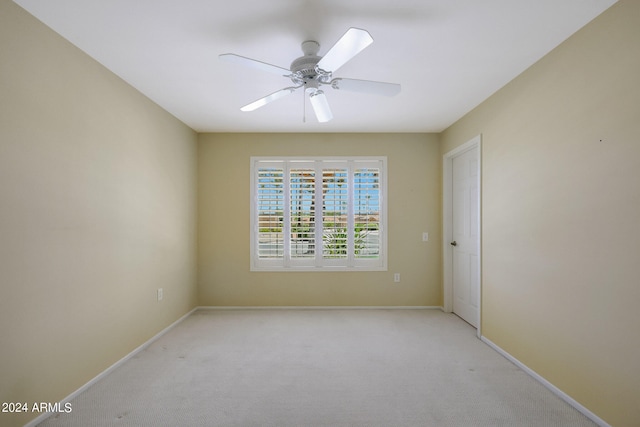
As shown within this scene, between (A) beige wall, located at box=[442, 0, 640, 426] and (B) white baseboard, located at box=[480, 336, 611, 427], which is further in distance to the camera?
(B) white baseboard, located at box=[480, 336, 611, 427]

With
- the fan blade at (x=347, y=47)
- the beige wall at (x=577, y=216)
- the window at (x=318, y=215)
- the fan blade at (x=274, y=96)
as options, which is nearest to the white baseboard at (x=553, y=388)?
the beige wall at (x=577, y=216)

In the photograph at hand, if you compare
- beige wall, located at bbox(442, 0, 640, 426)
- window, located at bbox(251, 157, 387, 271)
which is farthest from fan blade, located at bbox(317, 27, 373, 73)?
window, located at bbox(251, 157, 387, 271)

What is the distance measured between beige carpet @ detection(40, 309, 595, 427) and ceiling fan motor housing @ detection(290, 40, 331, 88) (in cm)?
215

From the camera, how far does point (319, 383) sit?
224 centimetres

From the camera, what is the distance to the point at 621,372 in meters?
1.65

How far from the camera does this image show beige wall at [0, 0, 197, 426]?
65.4 inches

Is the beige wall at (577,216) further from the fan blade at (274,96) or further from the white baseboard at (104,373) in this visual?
the white baseboard at (104,373)

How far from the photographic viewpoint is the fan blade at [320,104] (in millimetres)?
2160

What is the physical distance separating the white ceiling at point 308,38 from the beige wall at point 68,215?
233 mm

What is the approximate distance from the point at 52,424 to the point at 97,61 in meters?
2.44

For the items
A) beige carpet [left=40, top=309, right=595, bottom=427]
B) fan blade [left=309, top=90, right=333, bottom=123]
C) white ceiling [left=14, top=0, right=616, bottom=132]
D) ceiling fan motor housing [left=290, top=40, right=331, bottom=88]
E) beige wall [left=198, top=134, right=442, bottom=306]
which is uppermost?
white ceiling [left=14, top=0, right=616, bottom=132]

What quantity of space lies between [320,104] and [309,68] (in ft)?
1.12

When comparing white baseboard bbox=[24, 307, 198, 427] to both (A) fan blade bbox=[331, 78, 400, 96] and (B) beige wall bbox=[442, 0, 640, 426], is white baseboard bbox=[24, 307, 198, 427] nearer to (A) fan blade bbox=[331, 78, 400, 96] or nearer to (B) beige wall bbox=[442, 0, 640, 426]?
(A) fan blade bbox=[331, 78, 400, 96]

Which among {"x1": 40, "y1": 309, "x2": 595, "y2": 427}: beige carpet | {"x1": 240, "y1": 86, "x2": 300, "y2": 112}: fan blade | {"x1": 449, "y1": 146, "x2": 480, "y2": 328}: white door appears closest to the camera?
{"x1": 40, "y1": 309, "x2": 595, "y2": 427}: beige carpet
